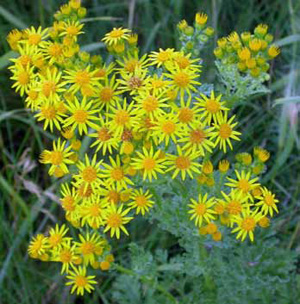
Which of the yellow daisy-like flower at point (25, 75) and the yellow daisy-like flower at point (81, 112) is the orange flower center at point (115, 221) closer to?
the yellow daisy-like flower at point (81, 112)

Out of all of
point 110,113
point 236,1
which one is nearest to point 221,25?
point 236,1

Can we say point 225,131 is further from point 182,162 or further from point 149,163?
point 149,163

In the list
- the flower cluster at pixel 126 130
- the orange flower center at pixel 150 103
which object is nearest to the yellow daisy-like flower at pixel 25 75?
the flower cluster at pixel 126 130

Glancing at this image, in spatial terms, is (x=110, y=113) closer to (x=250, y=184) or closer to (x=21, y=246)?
(x=250, y=184)

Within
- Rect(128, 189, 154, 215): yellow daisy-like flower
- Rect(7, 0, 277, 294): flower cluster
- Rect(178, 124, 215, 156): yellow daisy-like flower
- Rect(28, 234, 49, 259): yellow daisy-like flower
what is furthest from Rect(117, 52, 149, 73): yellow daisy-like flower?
Rect(28, 234, 49, 259): yellow daisy-like flower

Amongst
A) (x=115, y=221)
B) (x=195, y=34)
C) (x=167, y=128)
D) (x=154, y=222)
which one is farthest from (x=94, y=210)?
(x=154, y=222)

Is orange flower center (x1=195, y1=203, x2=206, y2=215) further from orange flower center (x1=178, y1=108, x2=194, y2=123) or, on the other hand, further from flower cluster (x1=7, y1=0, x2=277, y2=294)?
orange flower center (x1=178, y1=108, x2=194, y2=123)
